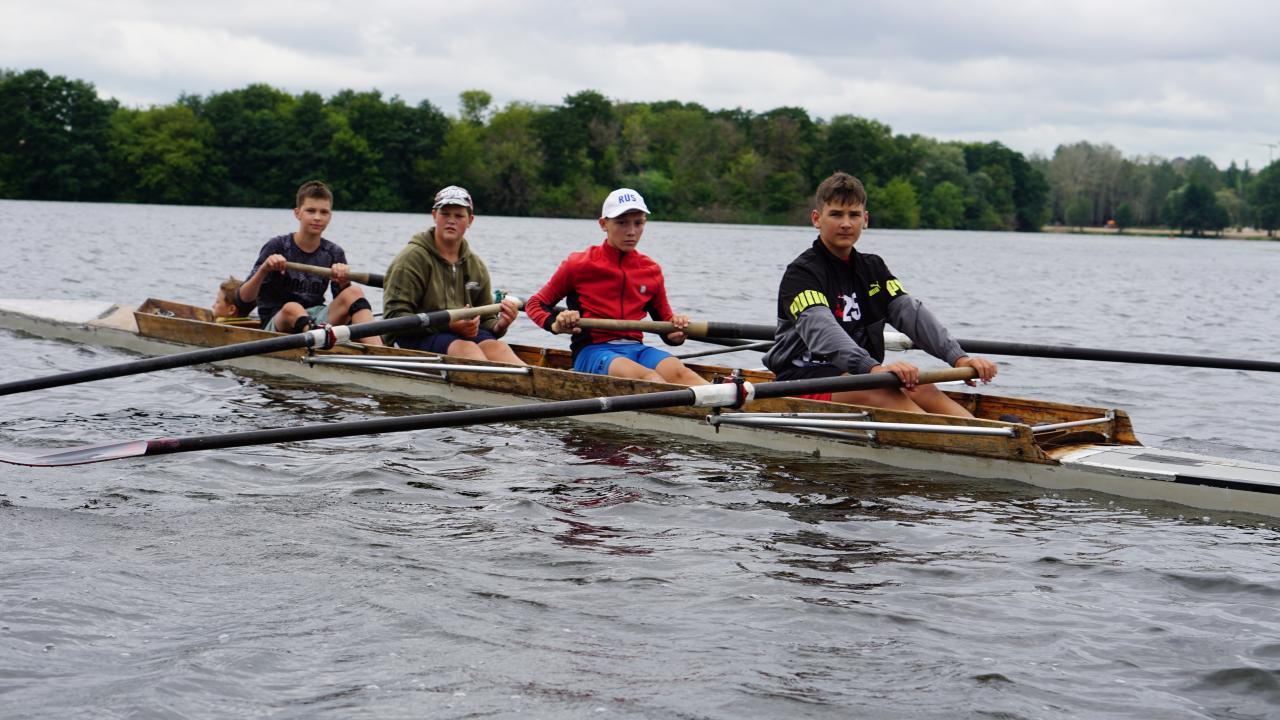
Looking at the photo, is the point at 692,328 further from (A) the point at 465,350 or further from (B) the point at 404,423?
(B) the point at 404,423

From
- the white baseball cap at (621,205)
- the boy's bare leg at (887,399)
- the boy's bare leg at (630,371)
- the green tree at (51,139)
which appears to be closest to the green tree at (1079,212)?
the green tree at (51,139)

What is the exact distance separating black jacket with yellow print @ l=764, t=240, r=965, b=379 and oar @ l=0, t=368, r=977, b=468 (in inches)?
14.0

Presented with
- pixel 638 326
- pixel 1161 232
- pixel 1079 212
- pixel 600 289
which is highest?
pixel 1079 212

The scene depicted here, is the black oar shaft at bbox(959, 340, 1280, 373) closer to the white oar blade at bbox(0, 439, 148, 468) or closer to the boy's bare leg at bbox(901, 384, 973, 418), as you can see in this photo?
the boy's bare leg at bbox(901, 384, 973, 418)

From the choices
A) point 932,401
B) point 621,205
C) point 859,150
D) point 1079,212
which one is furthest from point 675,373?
point 1079,212

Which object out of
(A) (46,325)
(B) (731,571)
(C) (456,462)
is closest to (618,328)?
(C) (456,462)

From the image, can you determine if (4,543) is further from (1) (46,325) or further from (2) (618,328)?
(1) (46,325)

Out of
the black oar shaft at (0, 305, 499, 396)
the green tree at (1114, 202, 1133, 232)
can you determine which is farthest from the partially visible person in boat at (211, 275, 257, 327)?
the green tree at (1114, 202, 1133, 232)

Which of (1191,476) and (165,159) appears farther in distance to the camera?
(165,159)

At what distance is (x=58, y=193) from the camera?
86375 millimetres

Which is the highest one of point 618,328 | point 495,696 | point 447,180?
point 447,180

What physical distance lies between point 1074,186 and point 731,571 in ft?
547

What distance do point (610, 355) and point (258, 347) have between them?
2674mm

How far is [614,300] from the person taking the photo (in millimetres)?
10023
